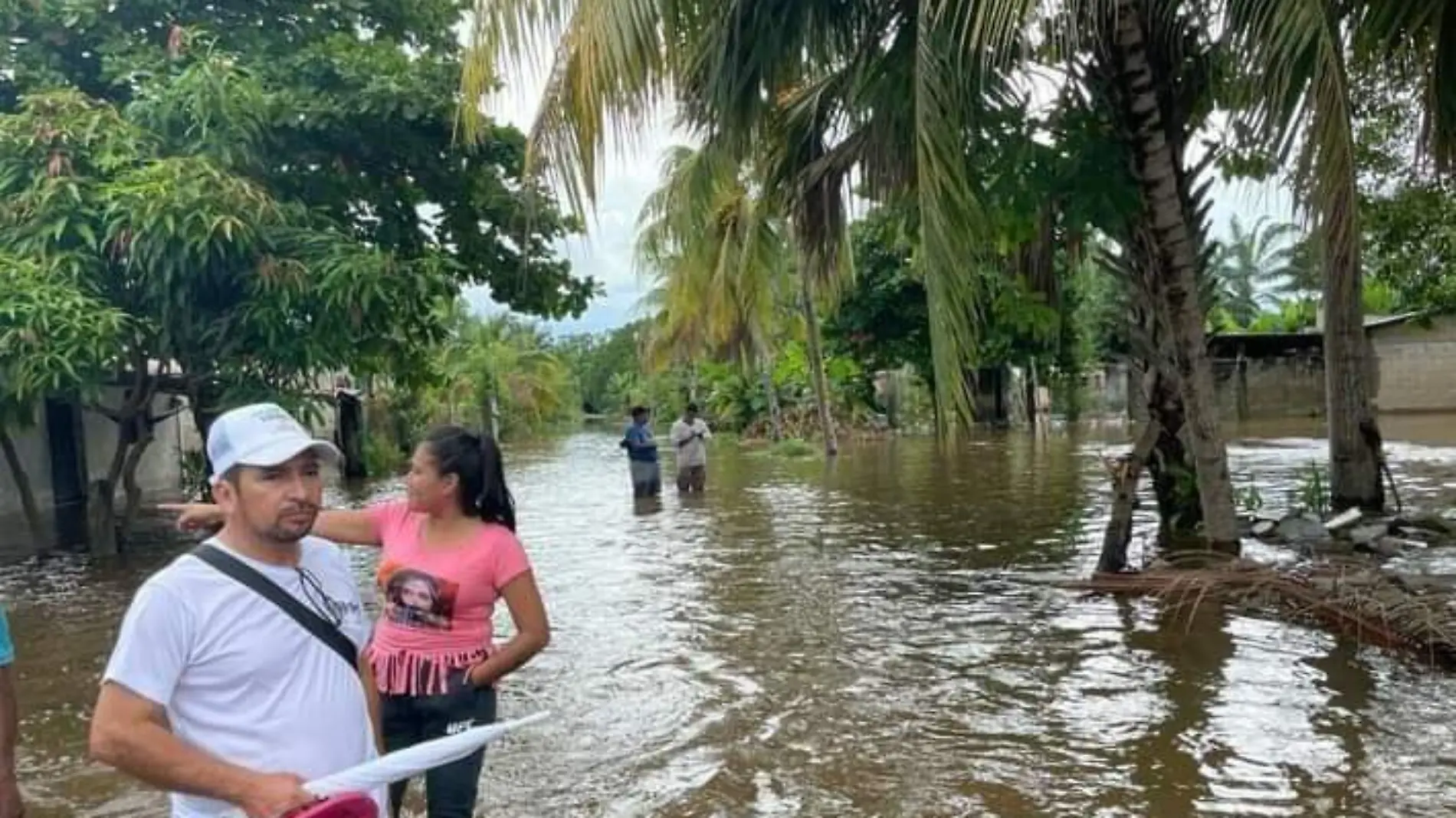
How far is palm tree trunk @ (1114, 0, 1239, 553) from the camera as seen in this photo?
8539 mm

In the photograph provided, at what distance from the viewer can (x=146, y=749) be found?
2.22m

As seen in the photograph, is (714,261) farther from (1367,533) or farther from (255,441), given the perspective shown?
(255,441)

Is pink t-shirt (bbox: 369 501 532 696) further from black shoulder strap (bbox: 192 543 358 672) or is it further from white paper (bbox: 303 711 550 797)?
white paper (bbox: 303 711 550 797)

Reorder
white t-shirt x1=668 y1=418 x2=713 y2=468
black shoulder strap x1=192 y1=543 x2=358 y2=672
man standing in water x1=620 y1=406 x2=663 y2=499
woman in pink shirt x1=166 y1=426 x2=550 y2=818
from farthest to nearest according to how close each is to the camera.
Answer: white t-shirt x1=668 y1=418 x2=713 y2=468 < man standing in water x1=620 y1=406 x2=663 y2=499 < woman in pink shirt x1=166 y1=426 x2=550 y2=818 < black shoulder strap x1=192 y1=543 x2=358 y2=672

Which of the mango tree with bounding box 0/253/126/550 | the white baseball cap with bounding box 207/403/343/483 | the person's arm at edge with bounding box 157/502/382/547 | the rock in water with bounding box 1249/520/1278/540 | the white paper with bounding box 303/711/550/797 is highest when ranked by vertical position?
the mango tree with bounding box 0/253/126/550

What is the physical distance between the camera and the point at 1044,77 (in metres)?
9.28

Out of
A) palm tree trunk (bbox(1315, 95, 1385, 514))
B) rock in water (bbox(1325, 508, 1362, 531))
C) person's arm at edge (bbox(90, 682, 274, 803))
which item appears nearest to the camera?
person's arm at edge (bbox(90, 682, 274, 803))

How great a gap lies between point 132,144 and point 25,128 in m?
0.92

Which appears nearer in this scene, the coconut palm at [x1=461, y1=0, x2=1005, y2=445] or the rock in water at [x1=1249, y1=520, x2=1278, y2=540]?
the coconut palm at [x1=461, y1=0, x2=1005, y2=445]

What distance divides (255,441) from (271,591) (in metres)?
0.32

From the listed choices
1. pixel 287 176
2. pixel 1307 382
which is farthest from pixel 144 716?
pixel 1307 382

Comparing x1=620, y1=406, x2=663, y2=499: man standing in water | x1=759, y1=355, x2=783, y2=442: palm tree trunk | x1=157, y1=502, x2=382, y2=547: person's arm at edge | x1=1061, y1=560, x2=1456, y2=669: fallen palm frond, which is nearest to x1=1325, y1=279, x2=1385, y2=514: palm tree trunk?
x1=1061, y1=560, x2=1456, y2=669: fallen palm frond

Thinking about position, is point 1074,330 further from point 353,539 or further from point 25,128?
point 353,539

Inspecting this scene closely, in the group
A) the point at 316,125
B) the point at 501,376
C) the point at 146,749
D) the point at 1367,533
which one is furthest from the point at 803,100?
the point at 501,376
